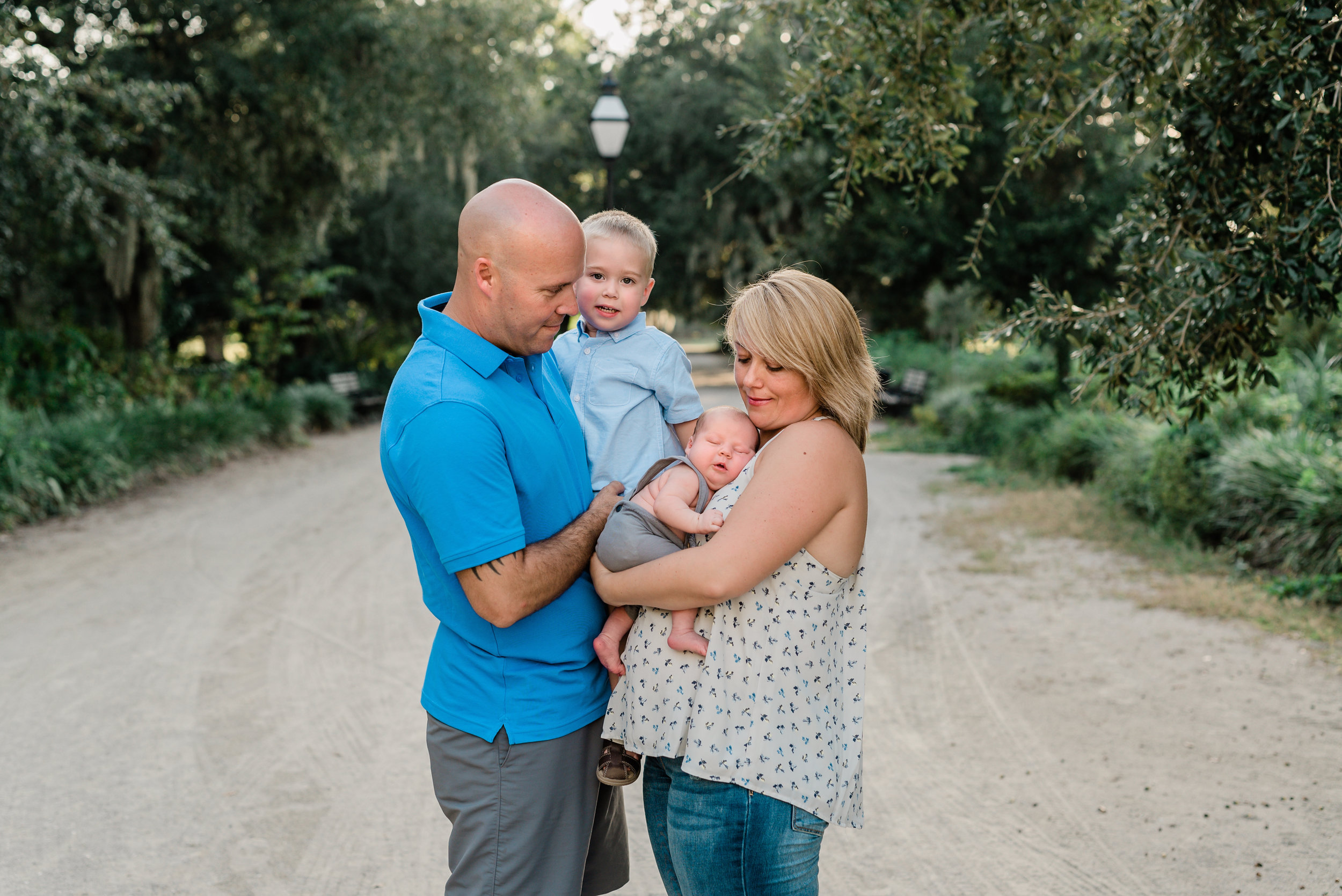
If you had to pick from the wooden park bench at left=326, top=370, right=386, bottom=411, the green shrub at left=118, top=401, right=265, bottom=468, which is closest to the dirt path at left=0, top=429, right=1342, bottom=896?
the green shrub at left=118, top=401, right=265, bottom=468

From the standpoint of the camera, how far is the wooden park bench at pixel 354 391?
59.6 ft

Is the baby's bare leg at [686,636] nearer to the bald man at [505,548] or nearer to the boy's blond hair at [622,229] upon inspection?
the bald man at [505,548]

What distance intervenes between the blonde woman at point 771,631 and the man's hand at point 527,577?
0.09 metres

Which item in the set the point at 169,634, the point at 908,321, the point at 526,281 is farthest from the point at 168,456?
the point at 908,321

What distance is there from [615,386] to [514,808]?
111cm

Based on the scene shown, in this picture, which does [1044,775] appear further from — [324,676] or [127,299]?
[127,299]

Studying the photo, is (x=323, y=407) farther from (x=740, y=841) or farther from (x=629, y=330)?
(x=740, y=841)

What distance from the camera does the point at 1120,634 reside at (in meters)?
6.01

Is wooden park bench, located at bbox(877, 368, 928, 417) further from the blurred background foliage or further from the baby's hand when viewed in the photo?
the baby's hand

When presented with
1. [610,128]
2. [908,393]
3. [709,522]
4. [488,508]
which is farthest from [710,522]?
[908,393]

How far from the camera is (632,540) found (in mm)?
2051

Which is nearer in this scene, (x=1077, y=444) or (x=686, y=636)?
(x=686, y=636)

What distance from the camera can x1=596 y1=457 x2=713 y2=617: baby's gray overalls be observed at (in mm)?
2037

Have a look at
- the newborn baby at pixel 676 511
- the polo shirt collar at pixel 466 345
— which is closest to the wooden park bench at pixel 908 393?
the newborn baby at pixel 676 511
